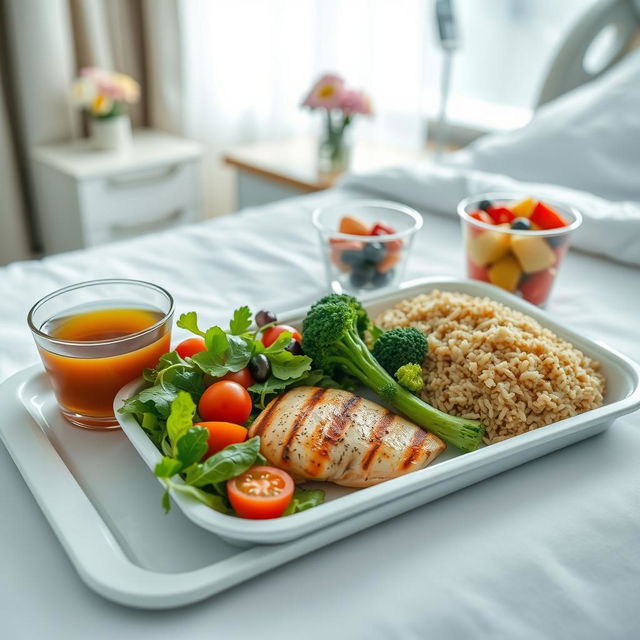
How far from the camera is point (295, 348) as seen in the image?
1074 millimetres

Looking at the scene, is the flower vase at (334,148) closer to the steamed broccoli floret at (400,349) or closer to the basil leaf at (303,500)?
the steamed broccoli floret at (400,349)

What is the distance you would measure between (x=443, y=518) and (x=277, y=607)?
0.24m

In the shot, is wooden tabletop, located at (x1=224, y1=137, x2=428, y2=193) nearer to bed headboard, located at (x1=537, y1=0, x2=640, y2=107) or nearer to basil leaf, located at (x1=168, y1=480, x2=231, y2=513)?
bed headboard, located at (x1=537, y1=0, x2=640, y2=107)

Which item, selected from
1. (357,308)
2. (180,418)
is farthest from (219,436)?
(357,308)

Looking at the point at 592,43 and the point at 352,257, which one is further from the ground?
the point at 592,43

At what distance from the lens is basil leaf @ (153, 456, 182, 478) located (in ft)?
2.54

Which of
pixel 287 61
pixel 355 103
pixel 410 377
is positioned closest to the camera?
pixel 410 377

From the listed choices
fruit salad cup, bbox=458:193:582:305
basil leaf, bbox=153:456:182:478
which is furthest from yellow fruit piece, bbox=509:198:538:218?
basil leaf, bbox=153:456:182:478

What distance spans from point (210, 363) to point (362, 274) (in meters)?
0.52

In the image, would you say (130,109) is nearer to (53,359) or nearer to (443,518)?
(53,359)

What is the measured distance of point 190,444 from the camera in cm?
80

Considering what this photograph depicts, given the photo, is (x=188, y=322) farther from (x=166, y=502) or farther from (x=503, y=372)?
(x=503, y=372)

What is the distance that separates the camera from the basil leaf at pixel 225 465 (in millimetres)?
790

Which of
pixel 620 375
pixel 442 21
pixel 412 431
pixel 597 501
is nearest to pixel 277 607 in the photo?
pixel 412 431
